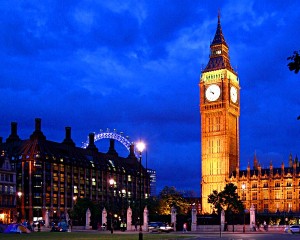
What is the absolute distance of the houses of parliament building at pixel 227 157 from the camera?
540 feet

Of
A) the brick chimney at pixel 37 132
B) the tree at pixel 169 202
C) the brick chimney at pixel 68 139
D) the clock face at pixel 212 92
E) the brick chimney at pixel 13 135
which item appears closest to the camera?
the tree at pixel 169 202

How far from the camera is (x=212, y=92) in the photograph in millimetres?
182750

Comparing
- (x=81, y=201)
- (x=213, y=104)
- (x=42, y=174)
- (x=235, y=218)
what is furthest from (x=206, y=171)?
(x=235, y=218)

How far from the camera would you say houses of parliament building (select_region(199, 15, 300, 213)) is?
164500 millimetres

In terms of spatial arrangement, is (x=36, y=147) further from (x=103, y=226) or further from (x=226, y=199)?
(x=103, y=226)

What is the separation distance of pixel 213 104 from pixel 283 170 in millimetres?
31830

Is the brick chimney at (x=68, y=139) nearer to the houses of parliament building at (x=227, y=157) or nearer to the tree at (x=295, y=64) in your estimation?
the houses of parliament building at (x=227, y=157)

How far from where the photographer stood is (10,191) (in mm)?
123000


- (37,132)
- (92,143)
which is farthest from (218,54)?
(37,132)

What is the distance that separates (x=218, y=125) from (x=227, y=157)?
11.0 metres

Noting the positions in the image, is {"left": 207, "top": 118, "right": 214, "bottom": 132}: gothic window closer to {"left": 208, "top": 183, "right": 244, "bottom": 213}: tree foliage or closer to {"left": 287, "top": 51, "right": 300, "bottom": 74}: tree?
{"left": 208, "top": 183, "right": 244, "bottom": 213}: tree foliage

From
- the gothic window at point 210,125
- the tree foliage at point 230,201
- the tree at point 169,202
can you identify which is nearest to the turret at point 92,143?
the gothic window at point 210,125

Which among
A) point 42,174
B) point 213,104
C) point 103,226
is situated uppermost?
point 213,104

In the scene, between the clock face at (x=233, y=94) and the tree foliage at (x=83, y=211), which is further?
the clock face at (x=233, y=94)
